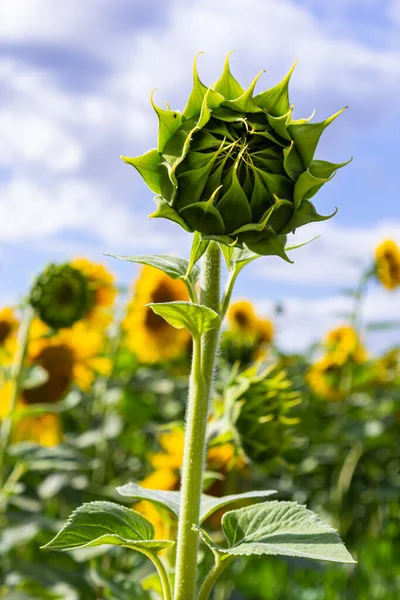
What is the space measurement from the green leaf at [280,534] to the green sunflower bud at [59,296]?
1180 millimetres

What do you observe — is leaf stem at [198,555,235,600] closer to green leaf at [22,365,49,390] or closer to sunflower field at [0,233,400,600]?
sunflower field at [0,233,400,600]

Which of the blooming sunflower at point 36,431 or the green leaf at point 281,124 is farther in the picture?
the blooming sunflower at point 36,431

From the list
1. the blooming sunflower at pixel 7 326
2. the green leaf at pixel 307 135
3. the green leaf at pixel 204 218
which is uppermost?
the blooming sunflower at pixel 7 326

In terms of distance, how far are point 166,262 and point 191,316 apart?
0.22 ft

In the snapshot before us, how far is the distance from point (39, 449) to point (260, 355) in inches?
37.0

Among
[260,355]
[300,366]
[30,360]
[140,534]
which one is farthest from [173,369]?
[140,534]

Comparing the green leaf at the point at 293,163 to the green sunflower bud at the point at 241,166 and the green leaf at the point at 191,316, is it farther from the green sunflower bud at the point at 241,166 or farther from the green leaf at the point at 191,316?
the green leaf at the point at 191,316

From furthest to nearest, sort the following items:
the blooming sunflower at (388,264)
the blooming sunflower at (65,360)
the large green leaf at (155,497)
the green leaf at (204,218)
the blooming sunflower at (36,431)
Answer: the blooming sunflower at (388,264) → the blooming sunflower at (36,431) → the blooming sunflower at (65,360) → the large green leaf at (155,497) → the green leaf at (204,218)

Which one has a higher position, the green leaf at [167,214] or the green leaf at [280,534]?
the green leaf at [167,214]

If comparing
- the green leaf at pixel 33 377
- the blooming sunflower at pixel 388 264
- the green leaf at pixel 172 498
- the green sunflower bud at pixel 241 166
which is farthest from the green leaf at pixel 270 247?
the blooming sunflower at pixel 388 264

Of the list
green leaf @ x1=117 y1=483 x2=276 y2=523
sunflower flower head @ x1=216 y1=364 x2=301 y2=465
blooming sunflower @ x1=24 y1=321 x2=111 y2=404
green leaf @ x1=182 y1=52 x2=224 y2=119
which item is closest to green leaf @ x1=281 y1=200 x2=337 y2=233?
green leaf @ x1=182 y1=52 x2=224 y2=119

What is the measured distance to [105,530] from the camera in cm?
69

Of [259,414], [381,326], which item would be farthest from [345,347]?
[259,414]

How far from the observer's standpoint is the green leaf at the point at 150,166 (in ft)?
2.12
